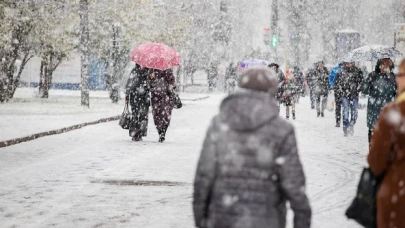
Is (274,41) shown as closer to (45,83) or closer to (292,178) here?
(45,83)

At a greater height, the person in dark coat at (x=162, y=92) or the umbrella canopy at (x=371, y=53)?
the umbrella canopy at (x=371, y=53)

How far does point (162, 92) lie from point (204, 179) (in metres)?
13.2

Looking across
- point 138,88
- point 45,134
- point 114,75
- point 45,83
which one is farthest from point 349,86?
point 45,83

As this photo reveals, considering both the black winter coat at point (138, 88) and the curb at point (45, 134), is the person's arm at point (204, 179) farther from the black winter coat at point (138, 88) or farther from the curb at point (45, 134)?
the curb at point (45, 134)

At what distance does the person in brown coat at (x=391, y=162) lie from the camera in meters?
4.38

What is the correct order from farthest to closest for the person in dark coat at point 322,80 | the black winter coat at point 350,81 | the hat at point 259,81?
1. the person in dark coat at point 322,80
2. the black winter coat at point 350,81
3. the hat at point 259,81

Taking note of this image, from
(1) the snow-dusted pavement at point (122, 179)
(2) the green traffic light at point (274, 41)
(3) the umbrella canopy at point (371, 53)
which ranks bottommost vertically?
(1) the snow-dusted pavement at point (122, 179)

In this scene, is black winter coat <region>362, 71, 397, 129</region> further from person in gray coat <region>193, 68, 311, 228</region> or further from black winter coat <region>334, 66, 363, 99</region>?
person in gray coat <region>193, 68, 311, 228</region>

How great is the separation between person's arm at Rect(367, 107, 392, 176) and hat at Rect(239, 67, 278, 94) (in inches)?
24.8

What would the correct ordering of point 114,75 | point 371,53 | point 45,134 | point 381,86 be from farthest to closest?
1. point 114,75
2. point 45,134
3. point 371,53
4. point 381,86

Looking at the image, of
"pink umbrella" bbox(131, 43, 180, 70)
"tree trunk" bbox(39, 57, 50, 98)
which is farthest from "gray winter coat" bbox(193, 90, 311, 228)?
"tree trunk" bbox(39, 57, 50, 98)

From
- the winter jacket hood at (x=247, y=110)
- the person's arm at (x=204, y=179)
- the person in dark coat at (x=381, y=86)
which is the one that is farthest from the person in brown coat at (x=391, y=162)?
the person in dark coat at (x=381, y=86)

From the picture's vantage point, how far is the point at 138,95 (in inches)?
687

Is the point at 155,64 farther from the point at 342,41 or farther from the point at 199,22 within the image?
the point at 199,22
